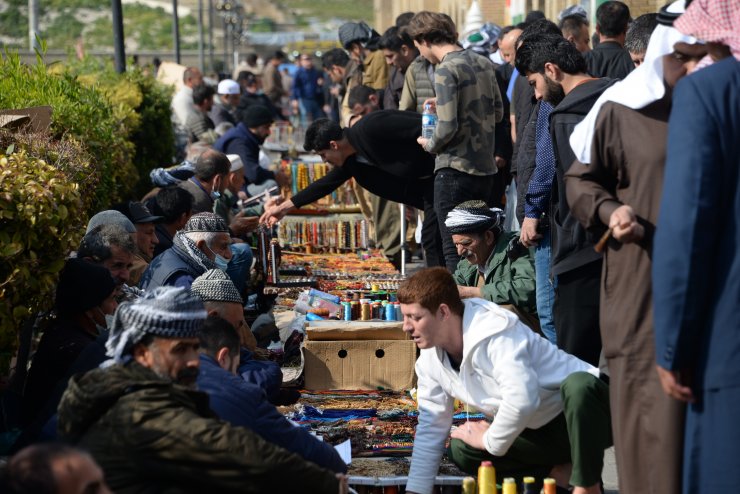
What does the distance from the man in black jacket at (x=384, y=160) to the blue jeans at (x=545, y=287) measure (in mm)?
2212

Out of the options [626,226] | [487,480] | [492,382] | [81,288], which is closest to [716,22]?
[626,226]

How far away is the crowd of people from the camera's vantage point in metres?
3.42

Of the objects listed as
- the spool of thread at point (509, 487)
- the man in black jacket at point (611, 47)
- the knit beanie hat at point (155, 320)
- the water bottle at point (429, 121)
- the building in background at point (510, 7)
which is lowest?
the spool of thread at point (509, 487)

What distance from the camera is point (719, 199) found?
3.40m

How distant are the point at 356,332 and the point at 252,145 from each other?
5.92 m

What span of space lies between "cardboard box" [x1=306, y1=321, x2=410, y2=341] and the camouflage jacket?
1.50m

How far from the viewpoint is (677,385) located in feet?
11.5

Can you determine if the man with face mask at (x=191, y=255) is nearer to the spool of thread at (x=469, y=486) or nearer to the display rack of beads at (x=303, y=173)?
the spool of thread at (x=469, y=486)

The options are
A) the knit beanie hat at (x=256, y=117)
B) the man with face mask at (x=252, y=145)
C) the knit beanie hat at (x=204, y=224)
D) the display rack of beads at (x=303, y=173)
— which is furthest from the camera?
the display rack of beads at (x=303, y=173)

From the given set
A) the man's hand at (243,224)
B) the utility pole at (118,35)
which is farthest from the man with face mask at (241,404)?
the utility pole at (118,35)

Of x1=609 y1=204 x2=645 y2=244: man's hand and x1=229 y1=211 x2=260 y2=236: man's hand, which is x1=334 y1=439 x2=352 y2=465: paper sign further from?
x1=229 y1=211 x2=260 y2=236: man's hand

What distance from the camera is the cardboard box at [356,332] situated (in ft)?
21.9

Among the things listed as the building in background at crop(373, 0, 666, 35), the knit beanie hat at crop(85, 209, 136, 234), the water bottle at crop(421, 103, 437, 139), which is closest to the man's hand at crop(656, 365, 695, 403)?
the knit beanie hat at crop(85, 209, 136, 234)

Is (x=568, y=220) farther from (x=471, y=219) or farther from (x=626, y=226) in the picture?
(x=626, y=226)
